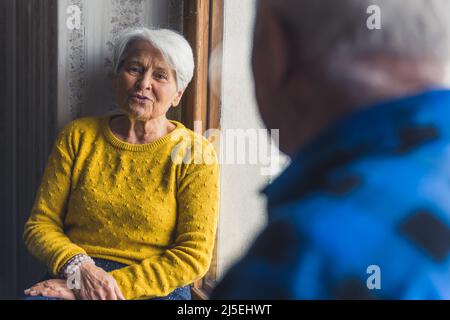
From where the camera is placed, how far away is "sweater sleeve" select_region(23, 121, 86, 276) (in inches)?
37.5

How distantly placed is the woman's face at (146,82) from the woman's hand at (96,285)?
0.84 ft

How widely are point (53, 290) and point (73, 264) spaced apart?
5cm

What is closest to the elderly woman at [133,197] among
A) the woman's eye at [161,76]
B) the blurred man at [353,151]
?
the woman's eye at [161,76]

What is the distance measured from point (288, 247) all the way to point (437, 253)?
0.06m

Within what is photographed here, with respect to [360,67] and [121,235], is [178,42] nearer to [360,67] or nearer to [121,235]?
[121,235]

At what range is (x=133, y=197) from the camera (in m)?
0.94

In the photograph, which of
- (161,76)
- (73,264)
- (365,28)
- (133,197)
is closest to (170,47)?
(161,76)

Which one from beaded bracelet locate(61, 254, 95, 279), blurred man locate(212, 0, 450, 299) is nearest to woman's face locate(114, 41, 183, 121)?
beaded bracelet locate(61, 254, 95, 279)

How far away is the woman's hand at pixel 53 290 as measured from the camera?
0.90m

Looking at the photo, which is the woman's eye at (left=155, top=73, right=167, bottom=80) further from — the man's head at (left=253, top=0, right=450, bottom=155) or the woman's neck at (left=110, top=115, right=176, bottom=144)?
the man's head at (left=253, top=0, right=450, bottom=155)

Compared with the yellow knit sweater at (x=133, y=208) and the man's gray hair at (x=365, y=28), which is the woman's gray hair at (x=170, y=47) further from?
the man's gray hair at (x=365, y=28)

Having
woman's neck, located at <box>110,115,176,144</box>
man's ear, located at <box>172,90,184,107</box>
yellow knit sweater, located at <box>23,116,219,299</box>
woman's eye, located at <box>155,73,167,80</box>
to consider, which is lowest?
yellow knit sweater, located at <box>23,116,219,299</box>

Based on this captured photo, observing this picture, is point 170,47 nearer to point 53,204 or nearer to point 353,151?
point 53,204

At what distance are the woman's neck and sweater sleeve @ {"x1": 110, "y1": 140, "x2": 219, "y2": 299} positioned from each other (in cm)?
9
